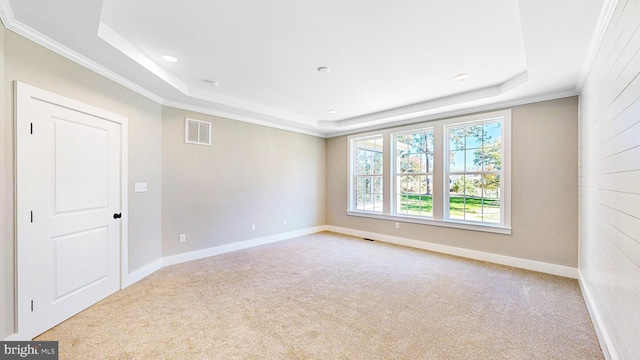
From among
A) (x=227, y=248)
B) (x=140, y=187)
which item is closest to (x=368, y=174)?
(x=227, y=248)

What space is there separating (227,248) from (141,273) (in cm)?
139

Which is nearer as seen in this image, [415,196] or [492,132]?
[492,132]

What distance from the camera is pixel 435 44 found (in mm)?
2463

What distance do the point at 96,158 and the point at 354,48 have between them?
114 inches

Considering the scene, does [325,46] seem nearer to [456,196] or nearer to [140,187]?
[140,187]

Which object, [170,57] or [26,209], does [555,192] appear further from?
[26,209]

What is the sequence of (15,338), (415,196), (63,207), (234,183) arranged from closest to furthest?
1. (15,338)
2. (63,207)
3. (234,183)
4. (415,196)

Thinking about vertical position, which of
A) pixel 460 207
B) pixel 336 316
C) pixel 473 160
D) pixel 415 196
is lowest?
pixel 336 316

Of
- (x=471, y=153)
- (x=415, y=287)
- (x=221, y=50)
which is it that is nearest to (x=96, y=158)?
(x=221, y=50)

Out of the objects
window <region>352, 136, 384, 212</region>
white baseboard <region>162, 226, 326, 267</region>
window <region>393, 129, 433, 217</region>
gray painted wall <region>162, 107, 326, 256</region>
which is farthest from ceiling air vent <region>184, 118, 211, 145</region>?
window <region>393, 129, 433, 217</region>

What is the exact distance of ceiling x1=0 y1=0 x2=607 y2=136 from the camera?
1.91 metres

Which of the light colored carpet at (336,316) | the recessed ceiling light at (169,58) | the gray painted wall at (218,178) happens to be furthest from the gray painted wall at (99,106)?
the recessed ceiling light at (169,58)

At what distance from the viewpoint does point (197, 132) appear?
13.7 feet

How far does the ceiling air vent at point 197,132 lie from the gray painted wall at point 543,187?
15.4 feet
